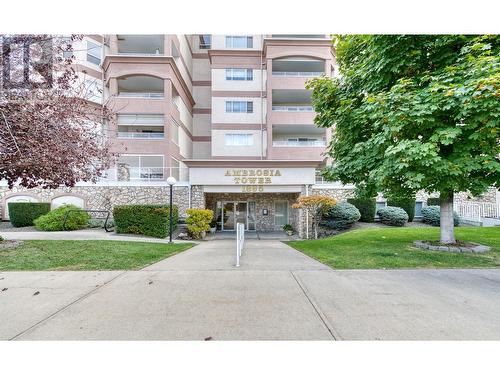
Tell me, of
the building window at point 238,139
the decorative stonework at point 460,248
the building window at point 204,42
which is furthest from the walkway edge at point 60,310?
the building window at point 204,42

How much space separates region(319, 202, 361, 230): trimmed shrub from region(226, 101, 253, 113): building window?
11688 millimetres

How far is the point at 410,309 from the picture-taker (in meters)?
3.58

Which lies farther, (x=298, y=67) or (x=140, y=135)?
(x=298, y=67)

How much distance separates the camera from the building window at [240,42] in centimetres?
2262

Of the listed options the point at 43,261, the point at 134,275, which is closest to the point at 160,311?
the point at 134,275

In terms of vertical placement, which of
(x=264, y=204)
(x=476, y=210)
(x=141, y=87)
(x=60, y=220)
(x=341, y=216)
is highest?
(x=141, y=87)

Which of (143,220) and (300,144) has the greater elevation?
(300,144)

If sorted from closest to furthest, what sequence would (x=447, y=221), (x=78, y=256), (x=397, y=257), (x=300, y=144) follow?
(x=397, y=257) < (x=78, y=256) < (x=447, y=221) < (x=300, y=144)

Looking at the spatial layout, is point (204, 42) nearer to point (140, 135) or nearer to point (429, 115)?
point (140, 135)

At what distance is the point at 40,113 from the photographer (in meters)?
5.66

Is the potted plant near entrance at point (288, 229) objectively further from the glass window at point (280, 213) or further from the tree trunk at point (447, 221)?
the tree trunk at point (447, 221)

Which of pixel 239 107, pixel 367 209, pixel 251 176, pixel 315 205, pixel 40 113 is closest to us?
pixel 40 113

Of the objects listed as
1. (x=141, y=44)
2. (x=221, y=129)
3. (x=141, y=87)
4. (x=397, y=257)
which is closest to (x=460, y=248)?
(x=397, y=257)

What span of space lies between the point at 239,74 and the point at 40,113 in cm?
1904
